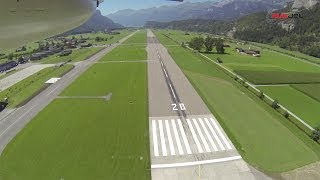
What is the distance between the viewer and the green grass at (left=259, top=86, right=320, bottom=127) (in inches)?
1793

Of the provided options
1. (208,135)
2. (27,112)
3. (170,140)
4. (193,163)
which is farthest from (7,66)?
(193,163)

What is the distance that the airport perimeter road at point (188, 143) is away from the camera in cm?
2898

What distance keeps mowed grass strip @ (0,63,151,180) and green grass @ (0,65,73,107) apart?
6.06 m

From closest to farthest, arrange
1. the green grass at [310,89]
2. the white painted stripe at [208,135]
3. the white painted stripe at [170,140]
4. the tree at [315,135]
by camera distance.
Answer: the white painted stripe at [170,140], the white painted stripe at [208,135], the tree at [315,135], the green grass at [310,89]

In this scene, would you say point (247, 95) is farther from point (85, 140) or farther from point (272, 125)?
point (85, 140)

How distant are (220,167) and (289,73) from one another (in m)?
55.8

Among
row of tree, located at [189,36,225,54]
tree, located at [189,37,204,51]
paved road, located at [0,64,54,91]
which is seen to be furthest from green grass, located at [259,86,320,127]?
tree, located at [189,37,204,51]

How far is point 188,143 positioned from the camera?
34.8 metres

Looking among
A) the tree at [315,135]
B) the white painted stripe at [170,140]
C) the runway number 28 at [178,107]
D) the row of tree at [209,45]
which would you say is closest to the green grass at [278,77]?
the runway number 28 at [178,107]

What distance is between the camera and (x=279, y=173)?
2953 centimetres

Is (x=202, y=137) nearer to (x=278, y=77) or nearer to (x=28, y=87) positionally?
(x=28, y=87)

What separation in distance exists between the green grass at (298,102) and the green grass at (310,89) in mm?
859

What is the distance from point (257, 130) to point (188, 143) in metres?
9.48

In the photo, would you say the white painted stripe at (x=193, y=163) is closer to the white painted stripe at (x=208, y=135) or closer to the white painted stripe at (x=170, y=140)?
the white painted stripe at (x=170, y=140)
